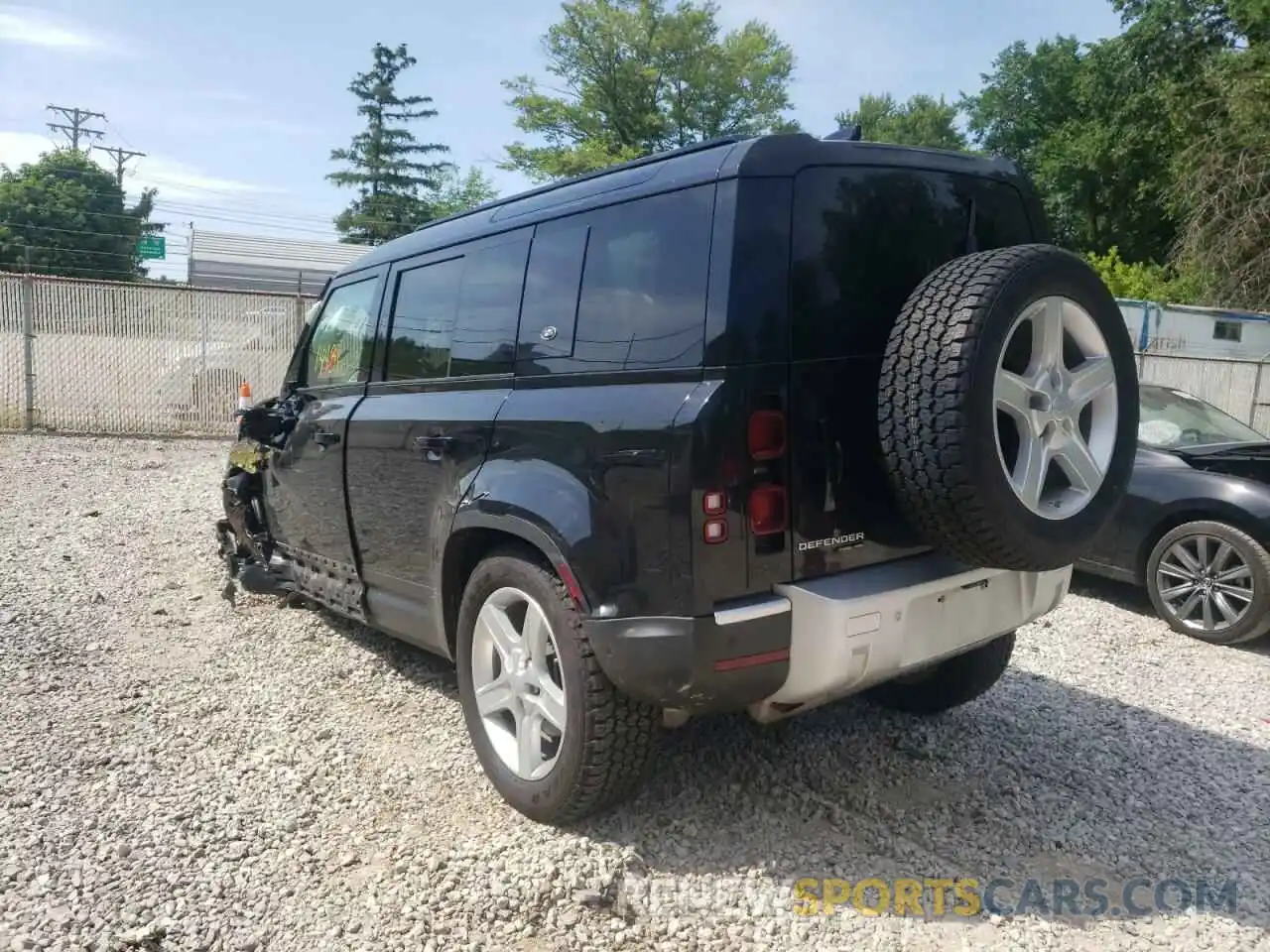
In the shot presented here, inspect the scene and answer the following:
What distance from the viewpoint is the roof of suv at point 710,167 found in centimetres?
271

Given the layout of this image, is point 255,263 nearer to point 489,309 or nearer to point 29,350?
point 29,350

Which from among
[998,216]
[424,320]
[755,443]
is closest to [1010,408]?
[755,443]

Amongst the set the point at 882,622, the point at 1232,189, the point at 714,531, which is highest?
the point at 1232,189

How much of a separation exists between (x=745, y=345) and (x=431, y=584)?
166 centimetres

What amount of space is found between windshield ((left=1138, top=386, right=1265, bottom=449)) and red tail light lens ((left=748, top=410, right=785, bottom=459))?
470cm

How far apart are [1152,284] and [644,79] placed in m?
22.6

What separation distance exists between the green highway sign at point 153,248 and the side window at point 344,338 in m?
51.5

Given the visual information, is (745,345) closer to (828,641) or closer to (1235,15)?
(828,641)

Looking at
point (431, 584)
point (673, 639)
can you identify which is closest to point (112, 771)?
point (431, 584)

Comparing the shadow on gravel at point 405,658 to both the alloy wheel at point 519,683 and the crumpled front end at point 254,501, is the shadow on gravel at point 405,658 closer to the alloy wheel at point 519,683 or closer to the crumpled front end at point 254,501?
the crumpled front end at point 254,501

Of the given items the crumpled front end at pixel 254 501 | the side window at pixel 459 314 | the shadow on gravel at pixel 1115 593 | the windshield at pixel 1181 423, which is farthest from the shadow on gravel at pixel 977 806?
the windshield at pixel 1181 423

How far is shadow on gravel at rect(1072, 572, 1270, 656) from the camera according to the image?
617cm

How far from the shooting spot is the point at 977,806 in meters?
3.26

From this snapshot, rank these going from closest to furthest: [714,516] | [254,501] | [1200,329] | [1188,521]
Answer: [714,516] < [254,501] < [1188,521] < [1200,329]
